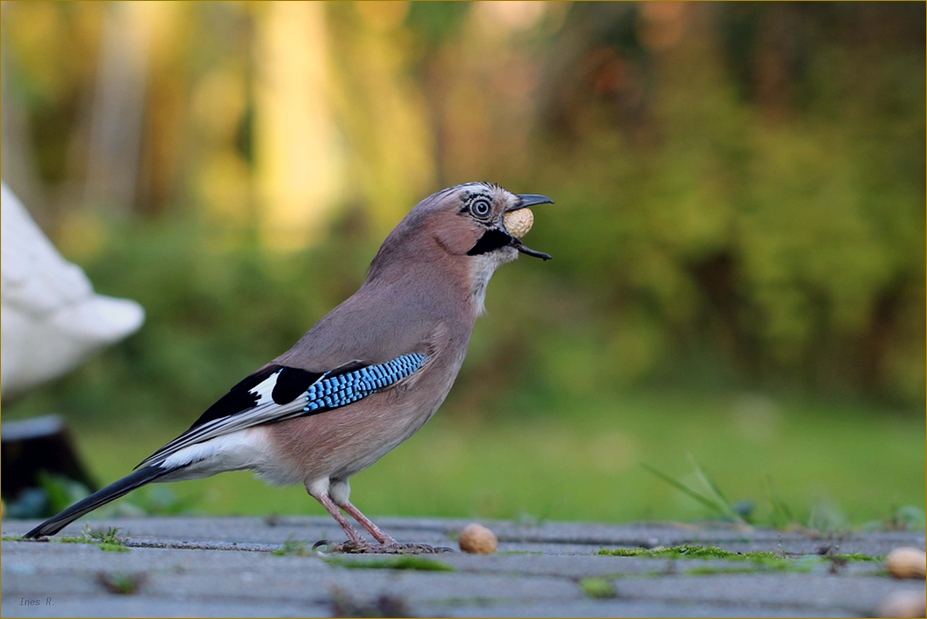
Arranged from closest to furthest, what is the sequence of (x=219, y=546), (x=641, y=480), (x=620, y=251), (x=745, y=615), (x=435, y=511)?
(x=745, y=615) < (x=219, y=546) < (x=435, y=511) < (x=641, y=480) < (x=620, y=251)

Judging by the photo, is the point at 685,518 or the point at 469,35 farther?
the point at 469,35

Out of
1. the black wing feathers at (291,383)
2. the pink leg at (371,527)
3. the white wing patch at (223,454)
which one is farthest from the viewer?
the pink leg at (371,527)

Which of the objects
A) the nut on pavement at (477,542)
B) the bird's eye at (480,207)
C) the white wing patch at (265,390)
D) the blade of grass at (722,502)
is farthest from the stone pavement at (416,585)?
the blade of grass at (722,502)

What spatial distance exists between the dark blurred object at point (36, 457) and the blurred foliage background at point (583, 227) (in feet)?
7.62

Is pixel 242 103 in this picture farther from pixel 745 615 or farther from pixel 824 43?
pixel 745 615

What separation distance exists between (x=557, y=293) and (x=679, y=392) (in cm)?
140

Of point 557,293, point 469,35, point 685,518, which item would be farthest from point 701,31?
point 685,518

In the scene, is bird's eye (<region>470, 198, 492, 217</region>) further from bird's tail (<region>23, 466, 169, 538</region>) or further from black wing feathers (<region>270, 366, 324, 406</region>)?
bird's tail (<region>23, 466, 169, 538</region>)

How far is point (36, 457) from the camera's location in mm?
4828

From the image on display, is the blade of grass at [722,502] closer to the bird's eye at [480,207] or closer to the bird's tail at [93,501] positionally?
the bird's eye at [480,207]

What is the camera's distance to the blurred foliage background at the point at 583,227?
8438 millimetres

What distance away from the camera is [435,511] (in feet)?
15.8

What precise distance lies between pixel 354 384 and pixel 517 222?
776mm

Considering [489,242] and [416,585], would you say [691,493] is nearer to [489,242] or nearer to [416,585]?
[489,242]
